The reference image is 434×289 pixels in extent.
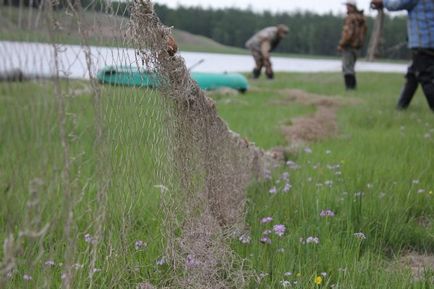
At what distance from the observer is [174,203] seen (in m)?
2.36

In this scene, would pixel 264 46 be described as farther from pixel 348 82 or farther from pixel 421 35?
pixel 421 35

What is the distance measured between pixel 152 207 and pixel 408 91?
20.2 ft

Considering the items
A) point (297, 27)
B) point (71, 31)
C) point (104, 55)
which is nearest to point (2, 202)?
point (71, 31)

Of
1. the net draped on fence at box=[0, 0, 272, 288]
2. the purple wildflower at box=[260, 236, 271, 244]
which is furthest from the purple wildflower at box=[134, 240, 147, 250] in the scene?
the purple wildflower at box=[260, 236, 271, 244]

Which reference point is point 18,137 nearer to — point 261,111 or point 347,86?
point 261,111

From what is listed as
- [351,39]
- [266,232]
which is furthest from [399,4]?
[351,39]

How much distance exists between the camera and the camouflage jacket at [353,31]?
1315cm

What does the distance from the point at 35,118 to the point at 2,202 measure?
237 mm

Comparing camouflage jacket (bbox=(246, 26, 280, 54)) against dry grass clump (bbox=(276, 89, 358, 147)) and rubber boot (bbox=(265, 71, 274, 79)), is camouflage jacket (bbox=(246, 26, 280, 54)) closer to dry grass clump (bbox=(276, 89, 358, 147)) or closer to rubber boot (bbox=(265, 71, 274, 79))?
rubber boot (bbox=(265, 71, 274, 79))

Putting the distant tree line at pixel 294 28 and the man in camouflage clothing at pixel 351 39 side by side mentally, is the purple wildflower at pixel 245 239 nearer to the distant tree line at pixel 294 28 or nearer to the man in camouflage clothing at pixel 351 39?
the man in camouflage clothing at pixel 351 39

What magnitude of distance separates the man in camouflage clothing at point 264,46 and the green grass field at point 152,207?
1459 centimetres

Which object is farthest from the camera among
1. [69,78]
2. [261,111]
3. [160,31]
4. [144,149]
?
[261,111]

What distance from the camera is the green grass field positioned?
4.38 ft

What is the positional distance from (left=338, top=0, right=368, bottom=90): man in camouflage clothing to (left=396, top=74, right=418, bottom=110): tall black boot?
526 centimetres
